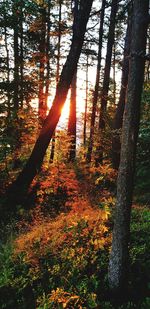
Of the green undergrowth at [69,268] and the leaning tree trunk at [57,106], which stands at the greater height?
the leaning tree trunk at [57,106]

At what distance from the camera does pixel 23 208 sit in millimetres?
10148

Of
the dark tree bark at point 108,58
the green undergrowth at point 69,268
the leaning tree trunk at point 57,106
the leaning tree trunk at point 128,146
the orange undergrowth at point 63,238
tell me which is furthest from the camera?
the dark tree bark at point 108,58

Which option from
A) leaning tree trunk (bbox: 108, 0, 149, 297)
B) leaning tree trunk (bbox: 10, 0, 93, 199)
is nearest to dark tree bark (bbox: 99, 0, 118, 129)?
leaning tree trunk (bbox: 10, 0, 93, 199)

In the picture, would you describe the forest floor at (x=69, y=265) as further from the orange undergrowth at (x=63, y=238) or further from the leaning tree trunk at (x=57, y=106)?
the leaning tree trunk at (x=57, y=106)

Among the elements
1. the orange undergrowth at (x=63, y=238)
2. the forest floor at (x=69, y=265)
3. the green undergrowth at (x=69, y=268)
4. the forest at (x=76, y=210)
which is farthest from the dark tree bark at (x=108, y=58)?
the green undergrowth at (x=69, y=268)

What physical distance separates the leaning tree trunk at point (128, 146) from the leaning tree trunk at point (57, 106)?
516 cm

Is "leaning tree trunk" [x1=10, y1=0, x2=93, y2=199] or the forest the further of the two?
"leaning tree trunk" [x1=10, y1=0, x2=93, y2=199]

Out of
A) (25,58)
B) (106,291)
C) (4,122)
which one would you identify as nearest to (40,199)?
(4,122)

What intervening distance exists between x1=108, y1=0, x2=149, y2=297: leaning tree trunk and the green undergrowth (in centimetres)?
47

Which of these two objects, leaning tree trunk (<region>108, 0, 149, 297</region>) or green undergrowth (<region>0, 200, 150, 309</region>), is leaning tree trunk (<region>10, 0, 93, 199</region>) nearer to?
green undergrowth (<region>0, 200, 150, 309</region>)

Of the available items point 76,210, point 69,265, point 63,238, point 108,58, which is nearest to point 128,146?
point 69,265

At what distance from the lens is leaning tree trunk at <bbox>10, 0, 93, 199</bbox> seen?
9555mm

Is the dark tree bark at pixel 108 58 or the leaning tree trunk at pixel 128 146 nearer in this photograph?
the leaning tree trunk at pixel 128 146

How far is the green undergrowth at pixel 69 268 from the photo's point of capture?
17.4 ft
